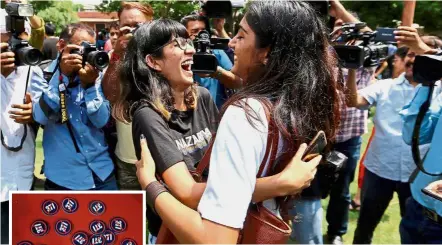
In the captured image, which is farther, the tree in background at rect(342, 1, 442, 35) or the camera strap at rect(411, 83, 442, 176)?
the tree in background at rect(342, 1, 442, 35)

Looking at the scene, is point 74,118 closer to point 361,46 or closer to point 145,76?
point 145,76

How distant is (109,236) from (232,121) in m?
0.39

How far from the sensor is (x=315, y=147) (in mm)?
1282

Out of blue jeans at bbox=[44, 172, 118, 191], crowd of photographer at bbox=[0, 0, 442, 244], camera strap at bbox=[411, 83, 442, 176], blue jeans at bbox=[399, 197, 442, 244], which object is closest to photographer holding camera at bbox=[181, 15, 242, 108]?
crowd of photographer at bbox=[0, 0, 442, 244]

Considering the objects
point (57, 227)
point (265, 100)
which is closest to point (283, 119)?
point (265, 100)

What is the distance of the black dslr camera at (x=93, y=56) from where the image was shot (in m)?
2.48

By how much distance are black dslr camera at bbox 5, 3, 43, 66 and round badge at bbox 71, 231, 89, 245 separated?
1.55 metres

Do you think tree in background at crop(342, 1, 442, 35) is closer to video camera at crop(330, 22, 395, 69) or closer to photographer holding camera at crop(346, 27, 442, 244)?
photographer holding camera at crop(346, 27, 442, 244)

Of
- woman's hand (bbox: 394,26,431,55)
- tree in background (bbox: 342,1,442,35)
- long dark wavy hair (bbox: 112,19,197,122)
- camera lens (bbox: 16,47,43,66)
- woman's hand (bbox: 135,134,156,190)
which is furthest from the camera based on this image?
tree in background (bbox: 342,1,442,35)

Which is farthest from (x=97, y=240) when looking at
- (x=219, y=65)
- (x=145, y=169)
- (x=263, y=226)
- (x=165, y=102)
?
(x=219, y=65)

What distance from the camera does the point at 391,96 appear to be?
3082 millimetres

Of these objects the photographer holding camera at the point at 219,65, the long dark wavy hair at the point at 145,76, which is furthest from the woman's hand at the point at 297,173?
the photographer holding camera at the point at 219,65

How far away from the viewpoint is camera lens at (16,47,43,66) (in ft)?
7.96

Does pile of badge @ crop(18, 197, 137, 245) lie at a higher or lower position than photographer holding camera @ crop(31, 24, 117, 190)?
higher
